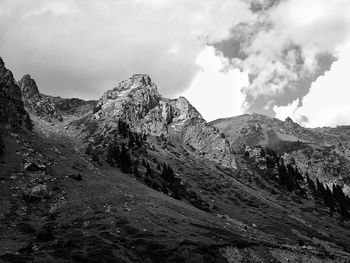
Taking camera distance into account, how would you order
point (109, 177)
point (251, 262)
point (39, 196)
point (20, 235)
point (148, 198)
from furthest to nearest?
1. point (109, 177)
2. point (148, 198)
3. point (39, 196)
4. point (20, 235)
5. point (251, 262)

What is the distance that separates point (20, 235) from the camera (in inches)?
2894

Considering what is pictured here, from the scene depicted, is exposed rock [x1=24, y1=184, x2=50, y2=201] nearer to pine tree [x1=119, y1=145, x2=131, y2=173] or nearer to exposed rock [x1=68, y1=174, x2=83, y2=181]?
exposed rock [x1=68, y1=174, x2=83, y2=181]

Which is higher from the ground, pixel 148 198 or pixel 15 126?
pixel 15 126

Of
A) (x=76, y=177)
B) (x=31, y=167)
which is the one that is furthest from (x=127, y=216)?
(x=31, y=167)

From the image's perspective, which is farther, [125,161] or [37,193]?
[125,161]

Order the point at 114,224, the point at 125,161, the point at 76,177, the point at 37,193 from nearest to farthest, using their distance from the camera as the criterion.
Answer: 1. the point at 114,224
2. the point at 37,193
3. the point at 76,177
4. the point at 125,161

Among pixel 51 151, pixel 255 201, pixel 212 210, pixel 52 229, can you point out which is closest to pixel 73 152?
pixel 51 151

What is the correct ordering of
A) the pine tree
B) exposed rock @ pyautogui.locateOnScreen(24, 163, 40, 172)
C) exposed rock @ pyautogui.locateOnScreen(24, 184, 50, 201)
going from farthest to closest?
the pine tree
exposed rock @ pyautogui.locateOnScreen(24, 163, 40, 172)
exposed rock @ pyautogui.locateOnScreen(24, 184, 50, 201)

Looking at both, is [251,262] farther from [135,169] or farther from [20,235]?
[135,169]

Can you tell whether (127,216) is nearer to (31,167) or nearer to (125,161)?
(31,167)

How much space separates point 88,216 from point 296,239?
69308 millimetres

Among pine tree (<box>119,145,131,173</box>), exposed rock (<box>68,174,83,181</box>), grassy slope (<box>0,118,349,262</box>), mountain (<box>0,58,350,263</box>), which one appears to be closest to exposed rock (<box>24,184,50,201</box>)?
mountain (<box>0,58,350,263</box>)

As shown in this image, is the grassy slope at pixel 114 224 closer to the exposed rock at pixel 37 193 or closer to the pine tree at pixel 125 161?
the exposed rock at pixel 37 193

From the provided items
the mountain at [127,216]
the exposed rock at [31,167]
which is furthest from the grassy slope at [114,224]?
the exposed rock at [31,167]
